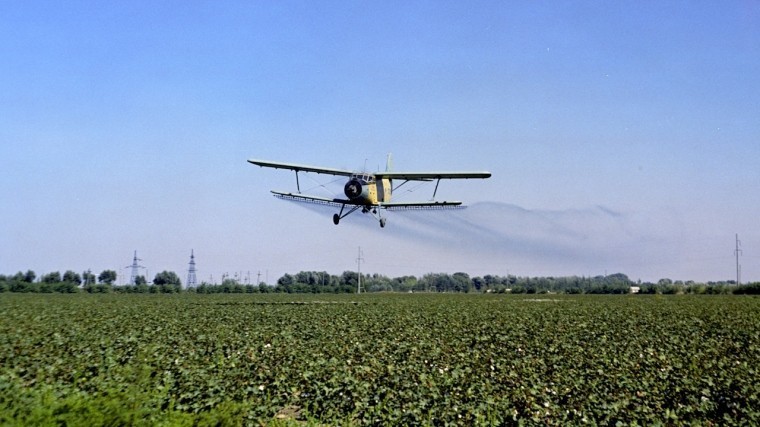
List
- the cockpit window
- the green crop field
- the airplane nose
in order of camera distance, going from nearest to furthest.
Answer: the green crop field
the airplane nose
the cockpit window

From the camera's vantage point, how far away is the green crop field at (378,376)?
1362cm

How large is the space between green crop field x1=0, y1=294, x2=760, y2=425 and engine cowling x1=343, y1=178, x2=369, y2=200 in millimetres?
7542

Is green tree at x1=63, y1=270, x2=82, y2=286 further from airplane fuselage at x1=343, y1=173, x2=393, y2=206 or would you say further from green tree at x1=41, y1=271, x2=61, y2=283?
airplane fuselage at x1=343, y1=173, x2=393, y2=206

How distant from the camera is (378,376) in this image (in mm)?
18875

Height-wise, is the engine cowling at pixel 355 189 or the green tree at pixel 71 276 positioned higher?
the engine cowling at pixel 355 189

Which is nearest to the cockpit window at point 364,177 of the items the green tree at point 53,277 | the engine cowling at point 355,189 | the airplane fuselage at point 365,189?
the airplane fuselage at point 365,189

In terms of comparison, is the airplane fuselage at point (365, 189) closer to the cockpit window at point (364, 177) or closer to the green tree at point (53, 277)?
the cockpit window at point (364, 177)

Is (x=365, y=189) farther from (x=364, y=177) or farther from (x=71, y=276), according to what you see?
(x=71, y=276)

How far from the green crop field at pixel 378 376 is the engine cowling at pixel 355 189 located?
7.54 metres

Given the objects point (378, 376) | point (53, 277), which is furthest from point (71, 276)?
point (378, 376)

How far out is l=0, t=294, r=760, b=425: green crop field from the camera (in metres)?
13.6

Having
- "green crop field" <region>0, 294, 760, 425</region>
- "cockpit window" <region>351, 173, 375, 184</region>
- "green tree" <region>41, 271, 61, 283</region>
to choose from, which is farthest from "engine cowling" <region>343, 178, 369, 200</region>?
"green tree" <region>41, 271, 61, 283</region>

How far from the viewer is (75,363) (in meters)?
22.5

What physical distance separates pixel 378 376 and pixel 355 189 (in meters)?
20.9
